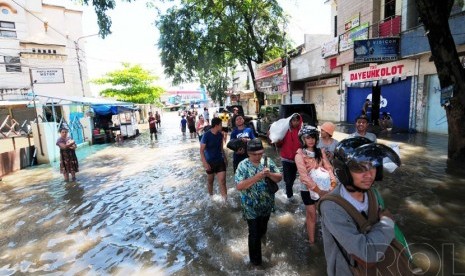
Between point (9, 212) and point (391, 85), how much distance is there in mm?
16879

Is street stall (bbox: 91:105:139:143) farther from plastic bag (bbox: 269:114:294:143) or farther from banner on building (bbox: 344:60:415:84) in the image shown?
plastic bag (bbox: 269:114:294:143)

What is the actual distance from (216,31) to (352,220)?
1861 cm

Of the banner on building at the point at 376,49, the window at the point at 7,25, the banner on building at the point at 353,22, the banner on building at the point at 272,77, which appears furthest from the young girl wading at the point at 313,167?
the window at the point at 7,25

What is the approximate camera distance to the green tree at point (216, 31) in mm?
18766

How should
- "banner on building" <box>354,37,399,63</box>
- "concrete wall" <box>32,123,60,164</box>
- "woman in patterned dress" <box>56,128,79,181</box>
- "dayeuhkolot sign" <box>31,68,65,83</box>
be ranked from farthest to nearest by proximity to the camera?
"banner on building" <box>354,37,399,63</box> < "dayeuhkolot sign" <box>31,68,65,83</box> < "concrete wall" <box>32,123,60,164</box> < "woman in patterned dress" <box>56,128,79,181</box>

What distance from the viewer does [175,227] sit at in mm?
5219

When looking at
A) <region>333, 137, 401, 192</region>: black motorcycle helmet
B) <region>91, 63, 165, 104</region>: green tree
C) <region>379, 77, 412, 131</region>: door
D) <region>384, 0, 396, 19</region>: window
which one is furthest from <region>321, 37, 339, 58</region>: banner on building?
<region>91, 63, 165, 104</region>: green tree

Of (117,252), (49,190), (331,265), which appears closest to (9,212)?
(49,190)

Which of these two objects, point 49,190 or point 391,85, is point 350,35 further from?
point 49,190

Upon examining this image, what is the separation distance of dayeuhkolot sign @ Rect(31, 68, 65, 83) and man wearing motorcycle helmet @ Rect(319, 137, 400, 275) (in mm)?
13606

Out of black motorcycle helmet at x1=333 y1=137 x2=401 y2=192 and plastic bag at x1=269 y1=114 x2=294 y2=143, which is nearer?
black motorcycle helmet at x1=333 y1=137 x2=401 y2=192

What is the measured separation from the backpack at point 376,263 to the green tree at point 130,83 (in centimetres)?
3605

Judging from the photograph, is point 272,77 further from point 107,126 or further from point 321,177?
point 321,177

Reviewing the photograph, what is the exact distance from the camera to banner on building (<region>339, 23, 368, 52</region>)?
49.4 ft
